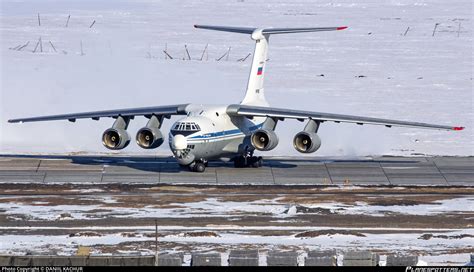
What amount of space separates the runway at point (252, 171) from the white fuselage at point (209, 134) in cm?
80

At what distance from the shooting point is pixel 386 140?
2125 inches

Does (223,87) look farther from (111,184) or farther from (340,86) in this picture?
(111,184)

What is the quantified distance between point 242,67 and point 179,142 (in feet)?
100

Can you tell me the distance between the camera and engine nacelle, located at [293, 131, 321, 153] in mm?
44750

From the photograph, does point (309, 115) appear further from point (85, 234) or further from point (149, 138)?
point (85, 234)

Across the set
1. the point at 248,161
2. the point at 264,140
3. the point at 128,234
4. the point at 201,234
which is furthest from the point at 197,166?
the point at 128,234

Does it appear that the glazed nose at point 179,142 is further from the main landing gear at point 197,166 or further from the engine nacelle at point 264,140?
the engine nacelle at point 264,140

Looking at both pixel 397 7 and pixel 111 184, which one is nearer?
pixel 111 184

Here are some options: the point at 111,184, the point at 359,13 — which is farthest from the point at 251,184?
the point at 359,13

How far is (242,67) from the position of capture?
73.8 m

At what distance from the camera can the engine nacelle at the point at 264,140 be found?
45000 mm

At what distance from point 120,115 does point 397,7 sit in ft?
207

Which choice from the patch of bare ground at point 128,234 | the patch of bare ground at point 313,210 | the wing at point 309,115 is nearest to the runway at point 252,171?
the wing at point 309,115

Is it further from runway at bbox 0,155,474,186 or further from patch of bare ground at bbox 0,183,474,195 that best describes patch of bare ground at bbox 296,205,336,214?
runway at bbox 0,155,474,186
